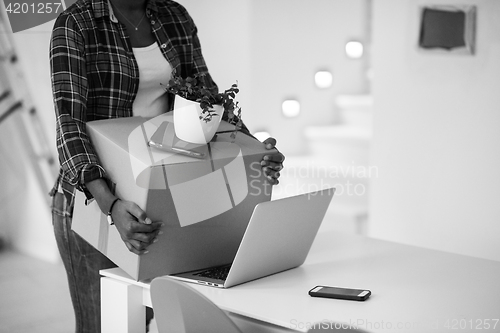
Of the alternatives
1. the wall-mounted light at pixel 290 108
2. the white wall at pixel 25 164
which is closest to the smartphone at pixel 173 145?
the white wall at pixel 25 164

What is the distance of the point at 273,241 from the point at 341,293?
205mm

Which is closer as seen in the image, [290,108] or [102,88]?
[102,88]

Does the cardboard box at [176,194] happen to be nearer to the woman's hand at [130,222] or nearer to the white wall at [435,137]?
the woman's hand at [130,222]

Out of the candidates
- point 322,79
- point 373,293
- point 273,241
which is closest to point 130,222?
point 273,241

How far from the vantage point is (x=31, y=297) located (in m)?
2.71

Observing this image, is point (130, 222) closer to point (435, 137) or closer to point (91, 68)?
point (91, 68)

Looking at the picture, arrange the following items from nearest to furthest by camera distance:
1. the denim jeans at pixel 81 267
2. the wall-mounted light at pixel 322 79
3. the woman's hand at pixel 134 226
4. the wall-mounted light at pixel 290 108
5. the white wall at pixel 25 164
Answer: the woman's hand at pixel 134 226, the denim jeans at pixel 81 267, the white wall at pixel 25 164, the wall-mounted light at pixel 290 108, the wall-mounted light at pixel 322 79

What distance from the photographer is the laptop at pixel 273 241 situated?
1307 millimetres

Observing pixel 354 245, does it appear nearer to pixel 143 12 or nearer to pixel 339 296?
pixel 339 296

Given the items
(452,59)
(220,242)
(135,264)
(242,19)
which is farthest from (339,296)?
(242,19)

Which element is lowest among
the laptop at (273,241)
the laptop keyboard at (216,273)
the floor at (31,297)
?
the floor at (31,297)

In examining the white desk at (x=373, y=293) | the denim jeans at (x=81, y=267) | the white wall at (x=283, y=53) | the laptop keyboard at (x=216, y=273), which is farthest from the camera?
the white wall at (x=283, y=53)

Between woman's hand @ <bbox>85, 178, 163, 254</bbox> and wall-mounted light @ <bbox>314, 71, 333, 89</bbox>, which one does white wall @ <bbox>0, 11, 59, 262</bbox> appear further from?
wall-mounted light @ <bbox>314, 71, 333, 89</bbox>

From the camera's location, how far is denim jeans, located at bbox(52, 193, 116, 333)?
1.58 m
